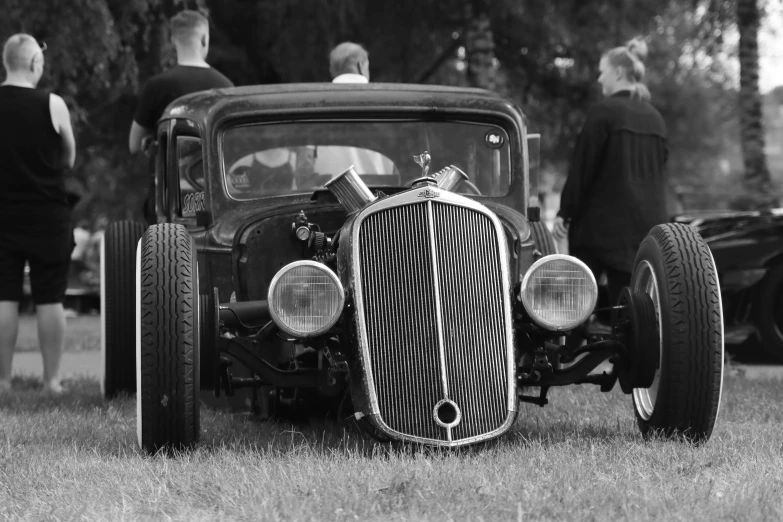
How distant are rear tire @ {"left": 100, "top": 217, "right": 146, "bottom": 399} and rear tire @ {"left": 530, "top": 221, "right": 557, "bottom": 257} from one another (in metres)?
2.10

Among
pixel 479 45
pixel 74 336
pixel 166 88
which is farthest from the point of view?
pixel 479 45

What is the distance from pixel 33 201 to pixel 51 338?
826 mm

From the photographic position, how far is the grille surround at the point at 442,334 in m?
4.22

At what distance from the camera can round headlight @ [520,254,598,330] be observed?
171 inches

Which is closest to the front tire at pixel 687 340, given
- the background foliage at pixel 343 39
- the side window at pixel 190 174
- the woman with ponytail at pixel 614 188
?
the woman with ponytail at pixel 614 188

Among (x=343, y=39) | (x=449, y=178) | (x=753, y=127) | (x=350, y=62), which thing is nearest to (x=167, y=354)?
(x=449, y=178)

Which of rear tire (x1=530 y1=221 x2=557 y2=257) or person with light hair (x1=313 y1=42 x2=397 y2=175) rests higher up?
person with light hair (x1=313 y1=42 x2=397 y2=175)

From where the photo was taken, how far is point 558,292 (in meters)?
4.38

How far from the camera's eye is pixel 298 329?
4262mm

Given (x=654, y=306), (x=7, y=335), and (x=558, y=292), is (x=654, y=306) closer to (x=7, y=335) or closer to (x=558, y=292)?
(x=558, y=292)

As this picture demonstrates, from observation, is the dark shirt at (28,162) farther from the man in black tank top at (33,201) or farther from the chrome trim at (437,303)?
the chrome trim at (437,303)

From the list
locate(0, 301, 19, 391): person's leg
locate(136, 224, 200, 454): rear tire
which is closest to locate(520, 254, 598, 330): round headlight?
locate(136, 224, 200, 454): rear tire

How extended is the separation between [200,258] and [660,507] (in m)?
2.76

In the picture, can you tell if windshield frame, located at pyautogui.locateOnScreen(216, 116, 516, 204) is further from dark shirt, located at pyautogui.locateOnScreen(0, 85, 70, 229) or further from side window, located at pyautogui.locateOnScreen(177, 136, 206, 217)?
dark shirt, located at pyautogui.locateOnScreen(0, 85, 70, 229)
